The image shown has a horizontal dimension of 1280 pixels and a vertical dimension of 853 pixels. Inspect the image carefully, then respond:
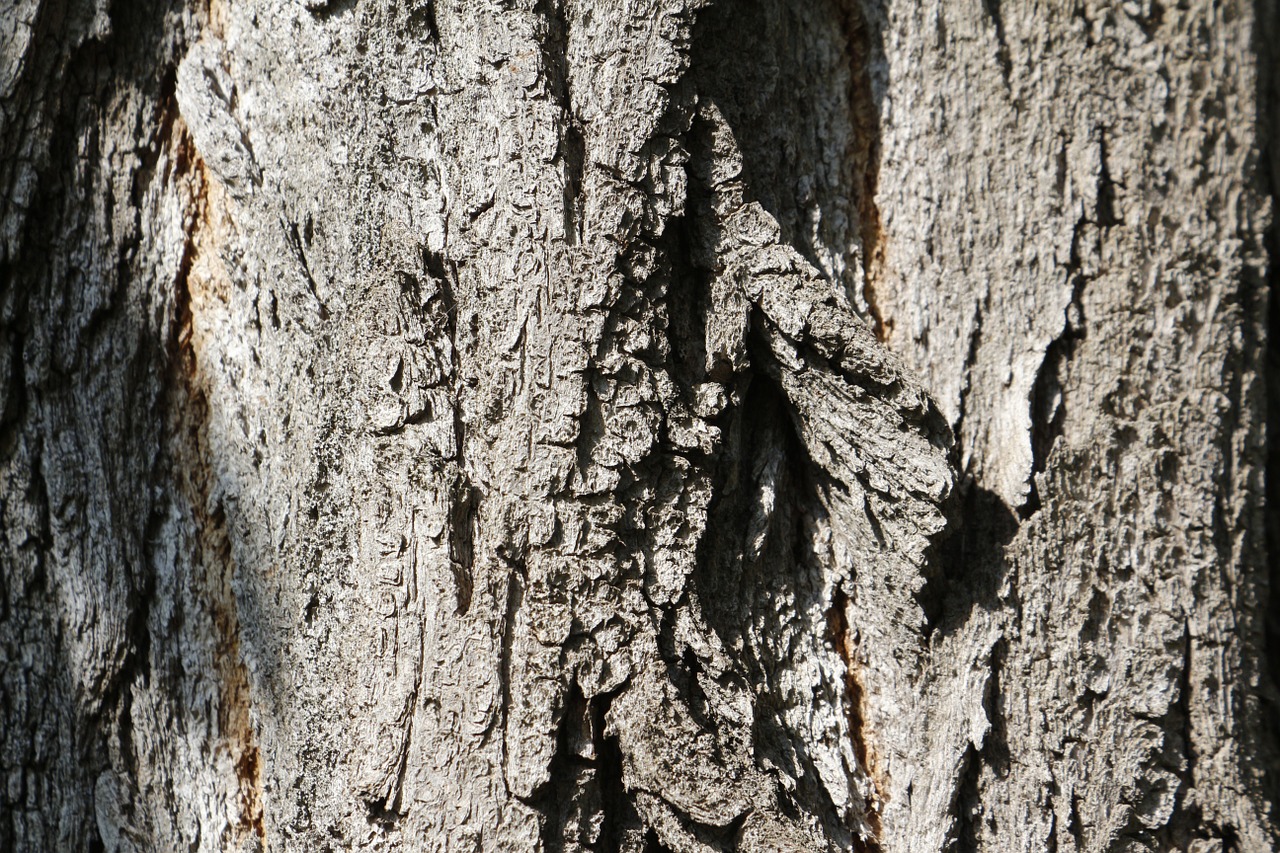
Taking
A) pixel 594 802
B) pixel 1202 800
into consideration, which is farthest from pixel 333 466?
pixel 1202 800

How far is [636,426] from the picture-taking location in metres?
1.16

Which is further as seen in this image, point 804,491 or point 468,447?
point 804,491

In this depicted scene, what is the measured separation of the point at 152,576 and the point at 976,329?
1.25 meters

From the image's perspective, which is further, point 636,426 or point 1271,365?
point 1271,365

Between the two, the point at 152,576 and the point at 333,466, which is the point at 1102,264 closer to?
the point at 333,466

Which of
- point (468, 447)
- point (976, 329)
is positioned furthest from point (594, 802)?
point (976, 329)

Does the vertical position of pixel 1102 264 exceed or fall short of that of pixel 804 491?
it exceeds it

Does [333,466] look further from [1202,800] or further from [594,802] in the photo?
[1202,800]

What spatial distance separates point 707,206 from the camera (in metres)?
1.22

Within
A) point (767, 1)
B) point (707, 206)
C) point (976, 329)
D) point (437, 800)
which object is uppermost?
point (767, 1)

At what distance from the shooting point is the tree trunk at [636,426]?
45.4 inches

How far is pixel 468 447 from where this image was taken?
46.4 inches

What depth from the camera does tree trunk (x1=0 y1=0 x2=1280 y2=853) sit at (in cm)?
115

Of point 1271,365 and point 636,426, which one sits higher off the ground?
point 1271,365
